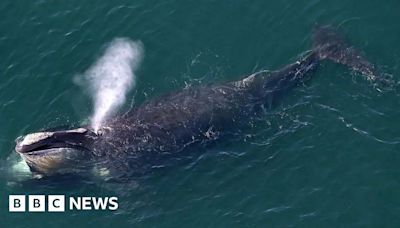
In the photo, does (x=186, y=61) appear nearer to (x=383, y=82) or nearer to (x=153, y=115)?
(x=153, y=115)

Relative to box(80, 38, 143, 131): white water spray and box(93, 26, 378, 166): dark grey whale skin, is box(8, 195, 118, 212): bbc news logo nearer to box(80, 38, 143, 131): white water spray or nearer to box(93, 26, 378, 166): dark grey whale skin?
box(93, 26, 378, 166): dark grey whale skin

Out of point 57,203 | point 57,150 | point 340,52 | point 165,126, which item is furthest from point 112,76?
point 340,52

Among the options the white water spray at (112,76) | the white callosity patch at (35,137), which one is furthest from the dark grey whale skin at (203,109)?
the white callosity patch at (35,137)

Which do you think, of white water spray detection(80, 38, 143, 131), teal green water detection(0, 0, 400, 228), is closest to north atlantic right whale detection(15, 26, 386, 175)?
teal green water detection(0, 0, 400, 228)

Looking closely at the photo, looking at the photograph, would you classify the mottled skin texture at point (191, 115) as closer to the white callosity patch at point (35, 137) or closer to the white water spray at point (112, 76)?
the white water spray at point (112, 76)

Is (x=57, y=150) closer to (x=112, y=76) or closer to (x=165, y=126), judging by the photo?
(x=165, y=126)

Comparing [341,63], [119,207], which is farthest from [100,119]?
[341,63]
